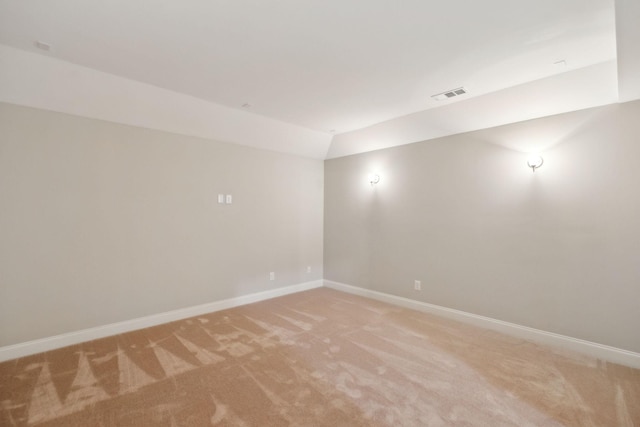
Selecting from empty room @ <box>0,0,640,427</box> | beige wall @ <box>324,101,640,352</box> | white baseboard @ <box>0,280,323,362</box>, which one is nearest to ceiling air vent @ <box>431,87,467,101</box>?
empty room @ <box>0,0,640,427</box>

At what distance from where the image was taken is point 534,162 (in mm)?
3195

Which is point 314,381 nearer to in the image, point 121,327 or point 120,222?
point 121,327

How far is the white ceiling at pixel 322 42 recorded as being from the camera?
1910 mm

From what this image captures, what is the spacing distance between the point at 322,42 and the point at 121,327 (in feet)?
12.2

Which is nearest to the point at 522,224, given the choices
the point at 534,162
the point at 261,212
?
the point at 534,162

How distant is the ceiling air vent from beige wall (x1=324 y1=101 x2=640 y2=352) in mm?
744

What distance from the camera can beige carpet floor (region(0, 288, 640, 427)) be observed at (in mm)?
1995

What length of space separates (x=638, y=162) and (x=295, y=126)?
153 inches

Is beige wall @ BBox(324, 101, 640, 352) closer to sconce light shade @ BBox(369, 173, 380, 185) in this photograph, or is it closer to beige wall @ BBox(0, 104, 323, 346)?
sconce light shade @ BBox(369, 173, 380, 185)

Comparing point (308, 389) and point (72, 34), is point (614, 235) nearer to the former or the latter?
point (308, 389)

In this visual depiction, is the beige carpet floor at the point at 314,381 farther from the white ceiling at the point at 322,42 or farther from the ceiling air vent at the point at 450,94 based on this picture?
the ceiling air vent at the point at 450,94

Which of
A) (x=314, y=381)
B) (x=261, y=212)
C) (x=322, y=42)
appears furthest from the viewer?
(x=261, y=212)

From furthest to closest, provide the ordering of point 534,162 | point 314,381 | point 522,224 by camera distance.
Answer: point 522,224 < point 534,162 < point 314,381

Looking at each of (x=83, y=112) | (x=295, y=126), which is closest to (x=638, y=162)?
(x=295, y=126)
